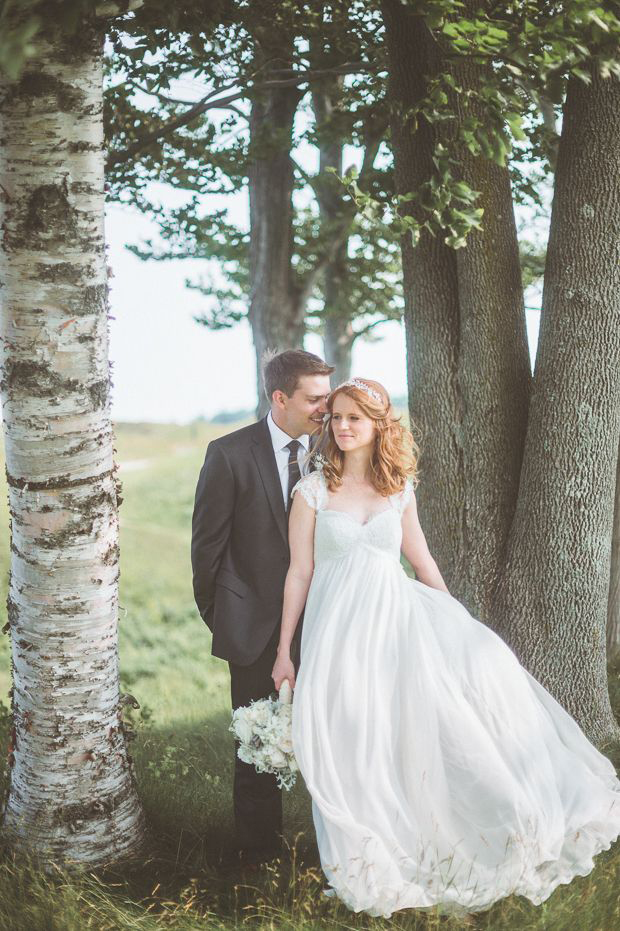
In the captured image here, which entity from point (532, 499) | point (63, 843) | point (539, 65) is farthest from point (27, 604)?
point (539, 65)

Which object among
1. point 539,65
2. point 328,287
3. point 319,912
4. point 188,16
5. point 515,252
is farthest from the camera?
point 328,287

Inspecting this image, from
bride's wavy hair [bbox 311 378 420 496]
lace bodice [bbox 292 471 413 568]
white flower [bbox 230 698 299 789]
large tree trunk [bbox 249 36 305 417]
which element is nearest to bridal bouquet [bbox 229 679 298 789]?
white flower [bbox 230 698 299 789]

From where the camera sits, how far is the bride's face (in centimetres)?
384

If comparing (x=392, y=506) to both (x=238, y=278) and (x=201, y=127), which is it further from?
(x=238, y=278)

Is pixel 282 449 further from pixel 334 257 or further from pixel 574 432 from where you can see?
pixel 334 257

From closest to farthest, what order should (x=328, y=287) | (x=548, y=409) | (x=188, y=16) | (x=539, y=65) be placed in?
(x=539, y=65) < (x=188, y=16) < (x=548, y=409) < (x=328, y=287)

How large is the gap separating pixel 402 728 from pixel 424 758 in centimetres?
15

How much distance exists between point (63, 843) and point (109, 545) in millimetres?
1400

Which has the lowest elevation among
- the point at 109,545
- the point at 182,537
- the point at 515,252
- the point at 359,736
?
the point at 182,537

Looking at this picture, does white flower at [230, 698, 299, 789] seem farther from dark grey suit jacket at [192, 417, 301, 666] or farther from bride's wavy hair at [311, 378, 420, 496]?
bride's wavy hair at [311, 378, 420, 496]

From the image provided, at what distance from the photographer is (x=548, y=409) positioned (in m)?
Answer: 4.88

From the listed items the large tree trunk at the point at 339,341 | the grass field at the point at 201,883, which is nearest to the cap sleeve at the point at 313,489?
the grass field at the point at 201,883

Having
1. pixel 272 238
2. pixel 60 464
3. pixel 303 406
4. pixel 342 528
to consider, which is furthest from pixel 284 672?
pixel 272 238

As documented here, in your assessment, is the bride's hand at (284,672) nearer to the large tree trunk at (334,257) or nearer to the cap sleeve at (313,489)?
the cap sleeve at (313,489)
